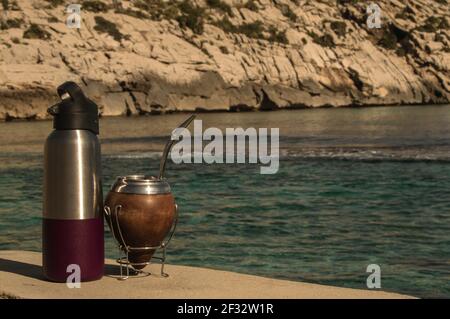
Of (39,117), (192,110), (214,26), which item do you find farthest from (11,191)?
(214,26)

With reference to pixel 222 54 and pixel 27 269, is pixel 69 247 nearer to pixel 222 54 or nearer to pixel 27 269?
pixel 27 269

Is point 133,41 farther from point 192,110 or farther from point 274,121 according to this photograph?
point 274,121

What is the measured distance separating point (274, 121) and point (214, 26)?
950 inches

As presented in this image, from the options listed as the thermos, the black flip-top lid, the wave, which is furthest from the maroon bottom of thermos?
the wave

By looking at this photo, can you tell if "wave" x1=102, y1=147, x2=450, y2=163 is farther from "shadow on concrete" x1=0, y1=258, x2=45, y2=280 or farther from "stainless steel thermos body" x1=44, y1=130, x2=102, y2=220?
"stainless steel thermos body" x1=44, y1=130, x2=102, y2=220

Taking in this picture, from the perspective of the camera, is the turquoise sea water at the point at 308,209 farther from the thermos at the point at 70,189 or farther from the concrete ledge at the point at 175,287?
the thermos at the point at 70,189

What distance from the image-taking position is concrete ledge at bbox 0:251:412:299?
7762 millimetres

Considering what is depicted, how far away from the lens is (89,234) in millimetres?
8281

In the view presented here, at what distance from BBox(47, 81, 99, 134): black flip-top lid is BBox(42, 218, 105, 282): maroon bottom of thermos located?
823mm

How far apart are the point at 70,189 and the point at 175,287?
124cm

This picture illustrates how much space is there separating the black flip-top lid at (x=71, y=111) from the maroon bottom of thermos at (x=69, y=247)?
823 millimetres

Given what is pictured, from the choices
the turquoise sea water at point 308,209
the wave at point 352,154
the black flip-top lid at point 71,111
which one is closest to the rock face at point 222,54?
the turquoise sea water at point 308,209

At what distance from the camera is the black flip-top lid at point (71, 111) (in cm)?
820
